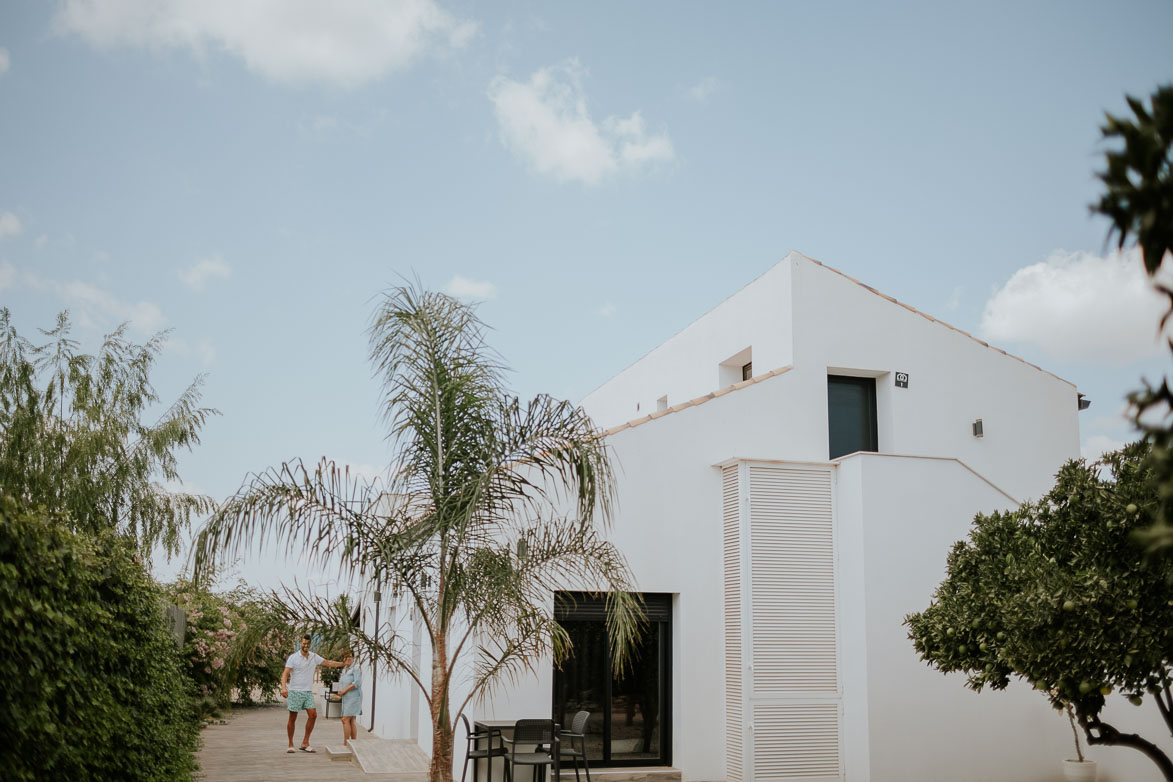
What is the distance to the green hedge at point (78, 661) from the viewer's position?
13.6ft

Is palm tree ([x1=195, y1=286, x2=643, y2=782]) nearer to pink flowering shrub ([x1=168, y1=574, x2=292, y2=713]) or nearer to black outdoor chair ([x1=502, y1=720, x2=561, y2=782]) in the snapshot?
black outdoor chair ([x1=502, y1=720, x2=561, y2=782])

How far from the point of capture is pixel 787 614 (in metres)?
11.4

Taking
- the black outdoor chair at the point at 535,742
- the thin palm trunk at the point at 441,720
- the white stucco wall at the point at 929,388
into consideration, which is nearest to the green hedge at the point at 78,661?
the thin palm trunk at the point at 441,720

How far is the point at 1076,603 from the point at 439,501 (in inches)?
187

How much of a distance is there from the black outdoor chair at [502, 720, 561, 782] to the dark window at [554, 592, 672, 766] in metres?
1.18

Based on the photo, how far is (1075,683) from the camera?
6605mm

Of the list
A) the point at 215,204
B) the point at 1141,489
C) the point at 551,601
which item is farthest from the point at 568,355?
the point at 1141,489

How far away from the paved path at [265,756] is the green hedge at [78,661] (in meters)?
2.97

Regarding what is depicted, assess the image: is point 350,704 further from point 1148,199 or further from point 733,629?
point 1148,199

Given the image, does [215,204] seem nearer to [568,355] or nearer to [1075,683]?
[568,355]

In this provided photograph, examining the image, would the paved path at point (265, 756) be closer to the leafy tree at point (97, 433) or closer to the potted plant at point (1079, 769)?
the leafy tree at point (97, 433)

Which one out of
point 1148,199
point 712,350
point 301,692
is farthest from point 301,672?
point 1148,199

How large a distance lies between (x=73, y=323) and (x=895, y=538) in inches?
476

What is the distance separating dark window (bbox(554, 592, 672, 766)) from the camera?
36.4 ft
